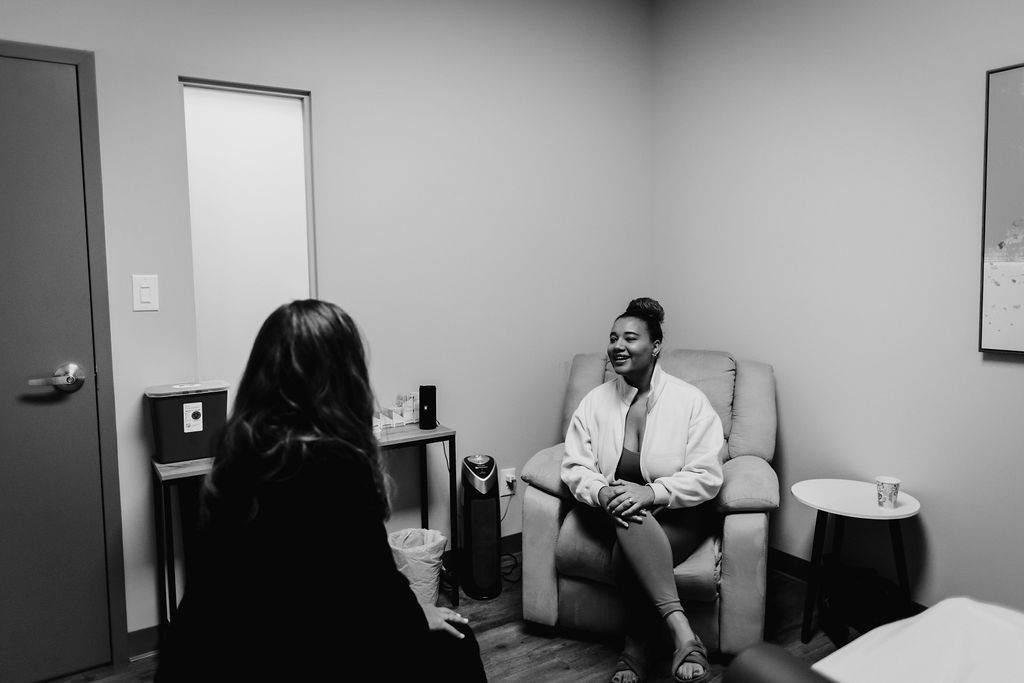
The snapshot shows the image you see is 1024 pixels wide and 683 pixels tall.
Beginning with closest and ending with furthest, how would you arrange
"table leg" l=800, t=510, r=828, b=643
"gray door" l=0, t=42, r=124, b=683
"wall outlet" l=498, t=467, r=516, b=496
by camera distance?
"gray door" l=0, t=42, r=124, b=683, "table leg" l=800, t=510, r=828, b=643, "wall outlet" l=498, t=467, r=516, b=496

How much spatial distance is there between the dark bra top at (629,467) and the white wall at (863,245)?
0.87m

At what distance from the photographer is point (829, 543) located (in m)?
2.79

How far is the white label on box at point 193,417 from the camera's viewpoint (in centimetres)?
228

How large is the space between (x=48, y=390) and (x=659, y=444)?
201 centimetres

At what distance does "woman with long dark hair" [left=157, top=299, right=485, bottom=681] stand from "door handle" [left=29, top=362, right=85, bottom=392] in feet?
4.24

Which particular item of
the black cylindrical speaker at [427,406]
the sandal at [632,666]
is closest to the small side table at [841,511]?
the sandal at [632,666]

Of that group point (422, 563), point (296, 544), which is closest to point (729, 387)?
point (422, 563)

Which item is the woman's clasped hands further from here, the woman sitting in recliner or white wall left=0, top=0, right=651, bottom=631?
white wall left=0, top=0, right=651, bottom=631

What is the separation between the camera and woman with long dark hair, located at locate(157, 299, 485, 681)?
114cm

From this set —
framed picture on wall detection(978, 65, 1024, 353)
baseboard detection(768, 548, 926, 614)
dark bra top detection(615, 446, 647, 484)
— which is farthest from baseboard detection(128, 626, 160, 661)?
framed picture on wall detection(978, 65, 1024, 353)

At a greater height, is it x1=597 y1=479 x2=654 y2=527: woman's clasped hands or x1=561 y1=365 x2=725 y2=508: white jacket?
x1=561 y1=365 x2=725 y2=508: white jacket

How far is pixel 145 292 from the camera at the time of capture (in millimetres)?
2346

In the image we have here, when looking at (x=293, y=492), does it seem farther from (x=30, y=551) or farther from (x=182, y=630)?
(x=30, y=551)

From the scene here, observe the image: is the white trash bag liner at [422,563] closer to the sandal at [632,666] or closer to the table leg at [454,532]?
the table leg at [454,532]
